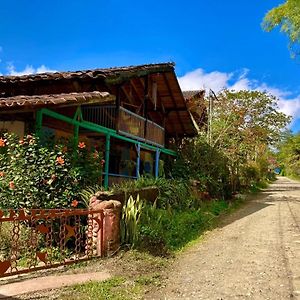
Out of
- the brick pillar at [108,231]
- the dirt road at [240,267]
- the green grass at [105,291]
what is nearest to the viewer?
the green grass at [105,291]

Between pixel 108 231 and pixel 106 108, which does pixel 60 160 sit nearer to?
pixel 108 231

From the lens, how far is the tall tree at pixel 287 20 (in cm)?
1280

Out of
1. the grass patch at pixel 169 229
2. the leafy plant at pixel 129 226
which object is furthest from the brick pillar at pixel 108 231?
the grass patch at pixel 169 229

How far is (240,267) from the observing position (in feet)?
19.2

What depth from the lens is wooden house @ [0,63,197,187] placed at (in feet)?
25.9

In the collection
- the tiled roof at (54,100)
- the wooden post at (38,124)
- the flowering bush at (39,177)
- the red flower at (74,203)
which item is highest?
the tiled roof at (54,100)

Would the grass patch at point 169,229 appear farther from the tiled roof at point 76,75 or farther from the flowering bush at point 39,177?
the tiled roof at point 76,75

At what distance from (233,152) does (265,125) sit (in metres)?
9.32

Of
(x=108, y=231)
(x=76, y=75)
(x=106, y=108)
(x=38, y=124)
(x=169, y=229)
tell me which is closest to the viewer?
(x=108, y=231)

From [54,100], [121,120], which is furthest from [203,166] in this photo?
[54,100]

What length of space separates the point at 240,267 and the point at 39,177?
4.00 metres

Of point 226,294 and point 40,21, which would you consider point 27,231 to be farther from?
point 40,21

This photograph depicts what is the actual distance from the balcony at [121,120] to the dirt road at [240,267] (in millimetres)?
4778

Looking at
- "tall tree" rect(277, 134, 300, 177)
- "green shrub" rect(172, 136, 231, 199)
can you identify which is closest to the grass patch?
"green shrub" rect(172, 136, 231, 199)
